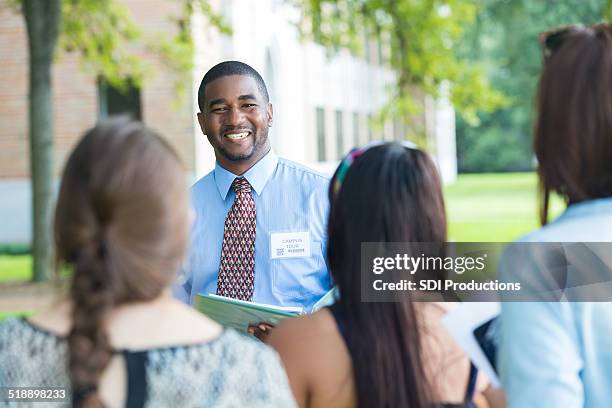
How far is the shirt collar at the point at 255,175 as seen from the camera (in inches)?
157

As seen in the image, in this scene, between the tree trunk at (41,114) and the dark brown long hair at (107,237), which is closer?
the dark brown long hair at (107,237)

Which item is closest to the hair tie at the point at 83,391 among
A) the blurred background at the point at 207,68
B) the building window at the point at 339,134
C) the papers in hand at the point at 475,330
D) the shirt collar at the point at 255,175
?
the blurred background at the point at 207,68

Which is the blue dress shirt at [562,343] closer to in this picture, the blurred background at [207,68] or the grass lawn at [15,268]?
the blurred background at [207,68]

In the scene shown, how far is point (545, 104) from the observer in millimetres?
2012

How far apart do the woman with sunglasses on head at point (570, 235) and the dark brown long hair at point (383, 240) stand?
246mm

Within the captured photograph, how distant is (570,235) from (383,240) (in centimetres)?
43

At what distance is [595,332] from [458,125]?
2575 inches

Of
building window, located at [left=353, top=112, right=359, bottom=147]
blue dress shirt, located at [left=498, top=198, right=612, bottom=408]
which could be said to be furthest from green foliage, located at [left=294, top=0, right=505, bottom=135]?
building window, located at [left=353, top=112, right=359, bottom=147]

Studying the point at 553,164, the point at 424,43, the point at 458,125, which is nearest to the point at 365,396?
the point at 553,164

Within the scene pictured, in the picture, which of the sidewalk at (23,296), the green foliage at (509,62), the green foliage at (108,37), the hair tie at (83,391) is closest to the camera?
the hair tie at (83,391)

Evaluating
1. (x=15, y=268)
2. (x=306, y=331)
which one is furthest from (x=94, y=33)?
(x=306, y=331)

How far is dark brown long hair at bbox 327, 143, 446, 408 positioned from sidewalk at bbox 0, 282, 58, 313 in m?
9.21

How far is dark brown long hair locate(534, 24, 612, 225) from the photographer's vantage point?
196 centimetres

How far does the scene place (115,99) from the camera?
20.9 meters
